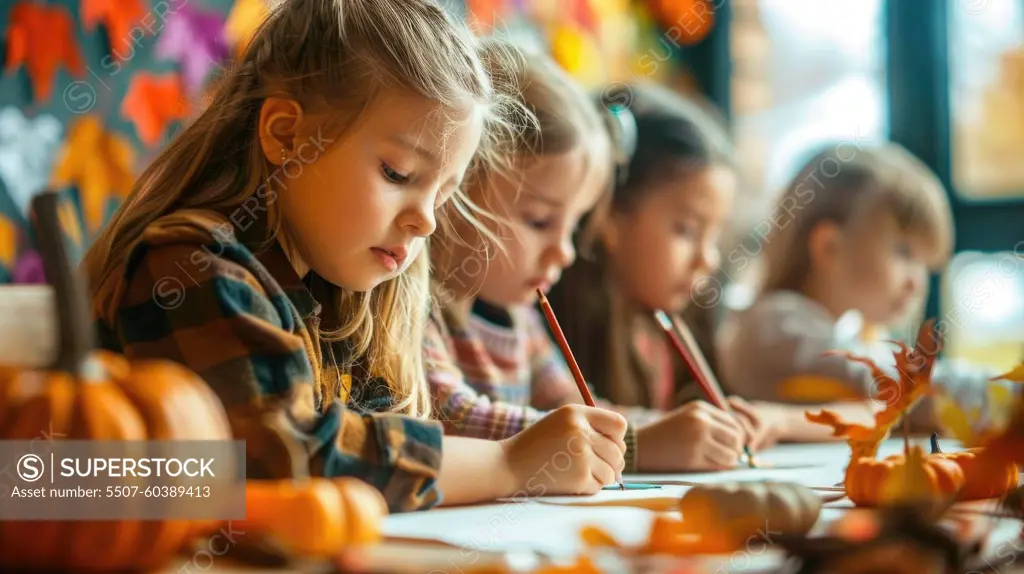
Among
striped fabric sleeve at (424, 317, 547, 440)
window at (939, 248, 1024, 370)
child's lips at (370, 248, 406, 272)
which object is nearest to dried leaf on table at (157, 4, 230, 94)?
striped fabric sleeve at (424, 317, 547, 440)

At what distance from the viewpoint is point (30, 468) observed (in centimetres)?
55

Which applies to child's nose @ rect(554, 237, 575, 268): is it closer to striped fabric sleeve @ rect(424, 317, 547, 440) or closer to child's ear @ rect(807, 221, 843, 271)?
striped fabric sleeve @ rect(424, 317, 547, 440)

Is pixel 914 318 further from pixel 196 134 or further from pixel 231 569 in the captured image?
pixel 231 569

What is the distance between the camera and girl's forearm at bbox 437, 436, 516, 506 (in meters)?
0.79

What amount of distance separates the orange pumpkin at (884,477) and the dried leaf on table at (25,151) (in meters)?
1.26

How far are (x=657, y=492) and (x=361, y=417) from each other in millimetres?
275

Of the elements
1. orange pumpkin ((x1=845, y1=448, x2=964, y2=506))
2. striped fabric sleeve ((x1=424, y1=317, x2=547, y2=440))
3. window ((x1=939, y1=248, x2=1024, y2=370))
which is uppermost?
orange pumpkin ((x1=845, y1=448, x2=964, y2=506))

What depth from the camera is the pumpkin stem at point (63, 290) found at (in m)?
0.54


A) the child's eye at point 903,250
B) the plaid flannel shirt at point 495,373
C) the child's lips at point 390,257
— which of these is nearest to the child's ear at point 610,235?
the plaid flannel shirt at point 495,373

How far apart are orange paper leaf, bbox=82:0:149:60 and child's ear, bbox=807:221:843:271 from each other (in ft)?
3.78

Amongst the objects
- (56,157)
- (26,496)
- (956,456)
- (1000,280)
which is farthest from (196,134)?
(1000,280)

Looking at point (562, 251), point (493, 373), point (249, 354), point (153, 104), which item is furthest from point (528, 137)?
point (153, 104)

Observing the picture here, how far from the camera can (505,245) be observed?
4.14 feet

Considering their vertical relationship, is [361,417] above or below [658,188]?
above
